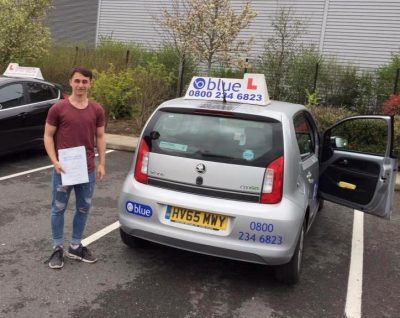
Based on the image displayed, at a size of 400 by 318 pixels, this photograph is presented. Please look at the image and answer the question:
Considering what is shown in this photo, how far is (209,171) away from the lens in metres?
3.92

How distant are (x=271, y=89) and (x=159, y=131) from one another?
430 inches

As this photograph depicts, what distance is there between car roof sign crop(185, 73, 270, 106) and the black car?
418 cm

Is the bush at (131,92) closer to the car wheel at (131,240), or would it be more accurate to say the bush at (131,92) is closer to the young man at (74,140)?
the car wheel at (131,240)

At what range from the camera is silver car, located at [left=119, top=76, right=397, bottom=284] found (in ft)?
12.4

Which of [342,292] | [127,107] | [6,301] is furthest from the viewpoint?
[127,107]

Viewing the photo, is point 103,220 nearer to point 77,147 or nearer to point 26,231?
point 26,231

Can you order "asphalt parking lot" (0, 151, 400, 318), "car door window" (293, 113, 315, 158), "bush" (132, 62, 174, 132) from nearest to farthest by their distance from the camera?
"asphalt parking lot" (0, 151, 400, 318), "car door window" (293, 113, 315, 158), "bush" (132, 62, 174, 132)

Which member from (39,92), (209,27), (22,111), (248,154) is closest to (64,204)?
(248,154)

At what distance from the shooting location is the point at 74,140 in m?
4.04

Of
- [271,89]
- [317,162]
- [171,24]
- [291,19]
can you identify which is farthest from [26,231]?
[291,19]

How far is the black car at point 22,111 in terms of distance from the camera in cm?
773

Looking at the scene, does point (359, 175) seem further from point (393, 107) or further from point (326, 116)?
point (393, 107)

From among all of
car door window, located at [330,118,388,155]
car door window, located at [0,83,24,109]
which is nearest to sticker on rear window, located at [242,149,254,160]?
car door window, located at [0,83,24,109]

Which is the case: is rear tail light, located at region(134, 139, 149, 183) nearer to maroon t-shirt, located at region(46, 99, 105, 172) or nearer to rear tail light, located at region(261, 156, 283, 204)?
maroon t-shirt, located at region(46, 99, 105, 172)
